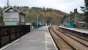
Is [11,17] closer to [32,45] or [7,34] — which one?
[7,34]

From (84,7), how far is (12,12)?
1334 inches

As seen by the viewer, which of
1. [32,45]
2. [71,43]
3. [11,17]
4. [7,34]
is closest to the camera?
[32,45]

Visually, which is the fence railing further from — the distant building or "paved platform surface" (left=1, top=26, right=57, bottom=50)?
the distant building

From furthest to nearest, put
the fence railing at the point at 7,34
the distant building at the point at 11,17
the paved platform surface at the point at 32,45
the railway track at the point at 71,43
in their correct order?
the distant building at the point at 11,17 → the fence railing at the point at 7,34 → the railway track at the point at 71,43 → the paved platform surface at the point at 32,45

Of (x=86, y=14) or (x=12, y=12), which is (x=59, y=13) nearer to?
(x=86, y=14)

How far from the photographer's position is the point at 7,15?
53594 millimetres

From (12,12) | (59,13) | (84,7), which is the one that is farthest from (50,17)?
(12,12)

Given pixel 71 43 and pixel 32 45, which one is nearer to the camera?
pixel 32 45

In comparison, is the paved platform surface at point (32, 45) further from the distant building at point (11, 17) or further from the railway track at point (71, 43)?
the distant building at point (11, 17)

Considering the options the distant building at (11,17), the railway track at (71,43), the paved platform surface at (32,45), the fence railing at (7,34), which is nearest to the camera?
the paved platform surface at (32,45)

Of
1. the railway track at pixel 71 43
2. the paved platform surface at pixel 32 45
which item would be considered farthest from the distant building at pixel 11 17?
the paved platform surface at pixel 32 45

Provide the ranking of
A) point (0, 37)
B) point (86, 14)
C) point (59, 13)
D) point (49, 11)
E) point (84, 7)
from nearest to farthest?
point (0, 37), point (86, 14), point (84, 7), point (49, 11), point (59, 13)

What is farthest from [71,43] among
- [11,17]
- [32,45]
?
[11,17]

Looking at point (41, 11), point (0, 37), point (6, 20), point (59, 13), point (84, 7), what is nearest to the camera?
point (0, 37)
